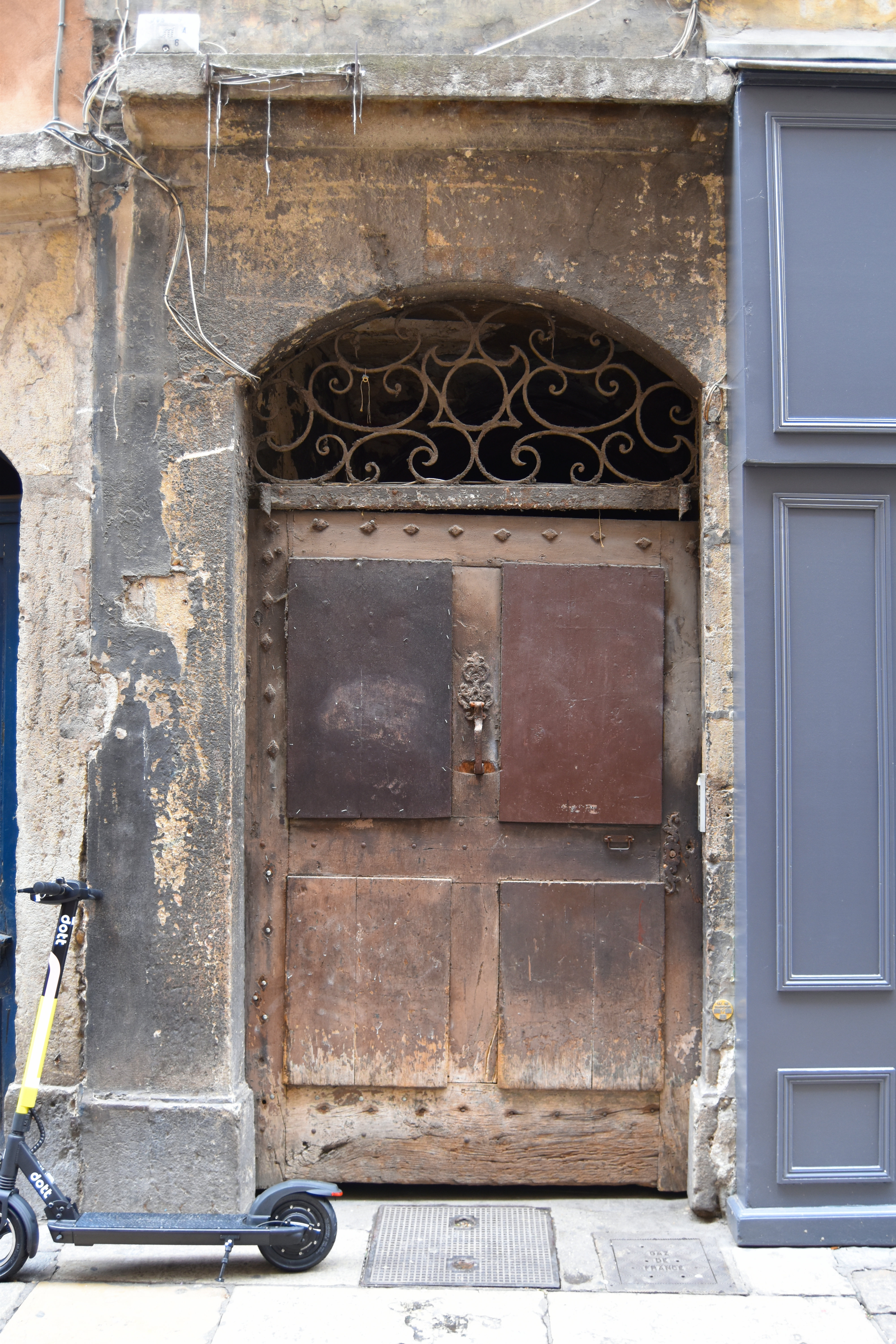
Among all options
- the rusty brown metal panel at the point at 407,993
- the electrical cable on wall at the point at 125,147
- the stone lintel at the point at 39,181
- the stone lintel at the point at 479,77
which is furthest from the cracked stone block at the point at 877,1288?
the stone lintel at the point at 39,181

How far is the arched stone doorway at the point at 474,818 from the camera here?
351 cm

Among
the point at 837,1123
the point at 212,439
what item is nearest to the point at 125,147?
the point at 212,439

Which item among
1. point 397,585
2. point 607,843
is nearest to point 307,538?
point 397,585

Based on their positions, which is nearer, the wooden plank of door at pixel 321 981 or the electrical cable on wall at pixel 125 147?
the electrical cable on wall at pixel 125 147

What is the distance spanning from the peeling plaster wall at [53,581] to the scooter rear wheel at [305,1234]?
0.96 metres

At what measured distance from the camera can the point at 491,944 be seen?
3.53m

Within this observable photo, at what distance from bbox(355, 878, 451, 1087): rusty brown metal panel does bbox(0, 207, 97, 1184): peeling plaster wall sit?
3.44 ft

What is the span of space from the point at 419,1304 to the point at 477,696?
200 cm

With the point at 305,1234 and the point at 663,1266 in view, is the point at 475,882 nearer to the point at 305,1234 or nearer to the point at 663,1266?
the point at 305,1234

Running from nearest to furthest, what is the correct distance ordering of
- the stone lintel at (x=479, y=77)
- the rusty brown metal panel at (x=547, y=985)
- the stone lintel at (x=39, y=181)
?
the stone lintel at (x=479, y=77) → the stone lintel at (x=39, y=181) → the rusty brown metal panel at (x=547, y=985)

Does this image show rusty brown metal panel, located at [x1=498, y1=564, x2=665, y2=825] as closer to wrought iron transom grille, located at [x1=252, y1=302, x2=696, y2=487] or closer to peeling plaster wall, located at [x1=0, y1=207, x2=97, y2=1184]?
wrought iron transom grille, located at [x1=252, y1=302, x2=696, y2=487]

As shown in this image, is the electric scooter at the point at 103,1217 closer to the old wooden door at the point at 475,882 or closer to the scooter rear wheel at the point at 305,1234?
the scooter rear wheel at the point at 305,1234

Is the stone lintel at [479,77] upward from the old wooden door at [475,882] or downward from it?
upward

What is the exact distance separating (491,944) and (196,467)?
6.94ft
